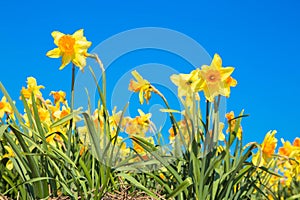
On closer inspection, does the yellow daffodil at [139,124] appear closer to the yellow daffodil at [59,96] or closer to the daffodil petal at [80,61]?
the daffodil petal at [80,61]

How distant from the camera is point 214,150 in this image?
1911 millimetres

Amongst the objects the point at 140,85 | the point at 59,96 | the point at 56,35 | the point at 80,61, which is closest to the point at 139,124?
the point at 140,85

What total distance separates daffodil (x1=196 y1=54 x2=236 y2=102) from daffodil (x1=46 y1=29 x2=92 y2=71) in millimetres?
610

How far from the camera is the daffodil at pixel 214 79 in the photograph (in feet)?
6.07

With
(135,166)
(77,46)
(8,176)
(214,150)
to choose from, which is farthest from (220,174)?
(8,176)

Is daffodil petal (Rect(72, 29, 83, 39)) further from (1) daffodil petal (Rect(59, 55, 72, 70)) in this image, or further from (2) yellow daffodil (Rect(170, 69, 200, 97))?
(2) yellow daffodil (Rect(170, 69, 200, 97))

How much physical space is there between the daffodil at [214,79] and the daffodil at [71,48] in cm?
61

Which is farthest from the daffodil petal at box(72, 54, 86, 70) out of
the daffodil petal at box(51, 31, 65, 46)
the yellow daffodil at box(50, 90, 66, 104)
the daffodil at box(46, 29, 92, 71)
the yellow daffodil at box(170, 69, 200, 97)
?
the yellow daffodil at box(50, 90, 66, 104)

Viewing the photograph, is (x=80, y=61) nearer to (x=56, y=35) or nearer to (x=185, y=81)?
(x=56, y=35)

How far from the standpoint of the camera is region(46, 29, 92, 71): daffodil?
2076 mm

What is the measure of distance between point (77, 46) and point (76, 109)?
32 cm

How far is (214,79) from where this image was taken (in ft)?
6.12

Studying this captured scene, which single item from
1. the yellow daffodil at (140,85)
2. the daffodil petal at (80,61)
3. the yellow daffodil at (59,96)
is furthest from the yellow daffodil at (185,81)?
the yellow daffodil at (59,96)

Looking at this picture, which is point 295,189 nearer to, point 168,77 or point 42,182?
point 168,77
